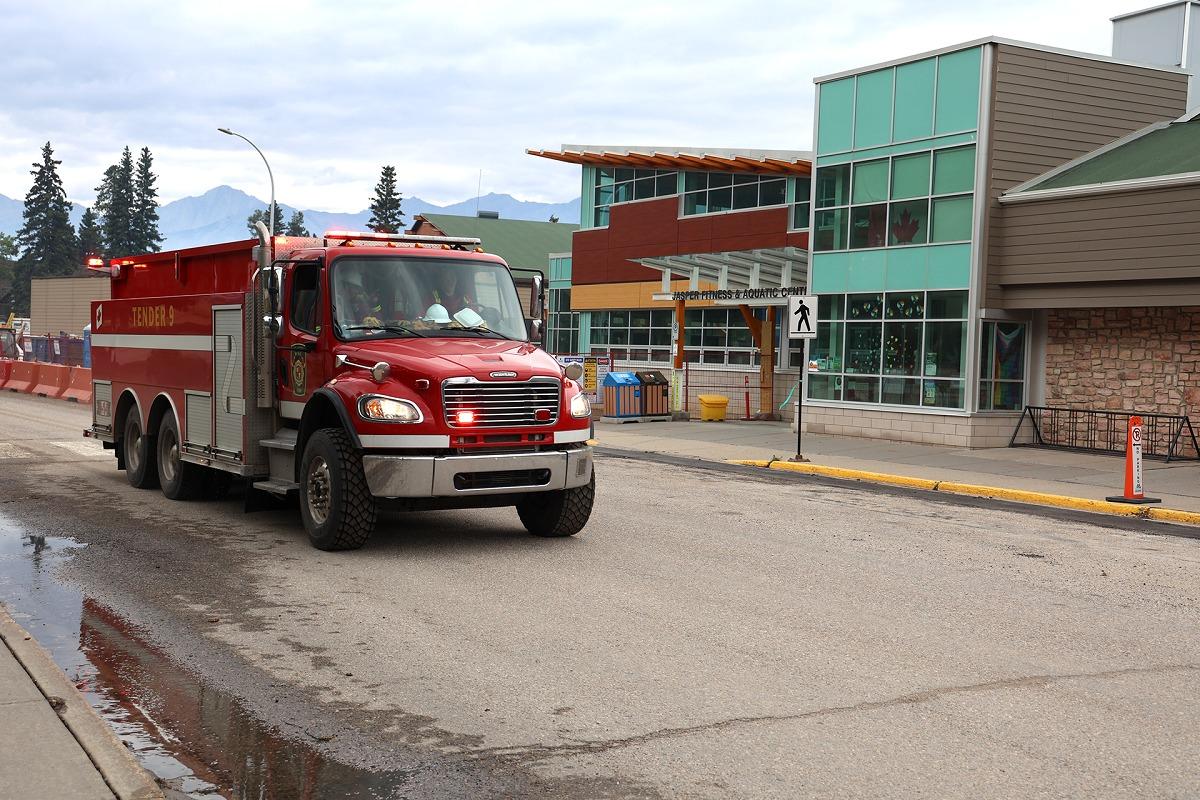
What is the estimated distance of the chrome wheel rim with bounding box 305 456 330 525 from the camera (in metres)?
9.98

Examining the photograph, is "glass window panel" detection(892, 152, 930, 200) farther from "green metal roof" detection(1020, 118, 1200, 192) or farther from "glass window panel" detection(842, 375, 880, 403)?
"glass window panel" detection(842, 375, 880, 403)

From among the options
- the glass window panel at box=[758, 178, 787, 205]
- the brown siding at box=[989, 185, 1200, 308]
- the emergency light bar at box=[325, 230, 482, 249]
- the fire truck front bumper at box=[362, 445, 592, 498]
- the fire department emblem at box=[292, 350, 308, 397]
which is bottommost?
the fire truck front bumper at box=[362, 445, 592, 498]

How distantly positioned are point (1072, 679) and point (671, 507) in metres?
7.17

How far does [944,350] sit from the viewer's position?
2286cm

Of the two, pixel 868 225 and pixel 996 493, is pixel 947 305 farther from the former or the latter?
pixel 996 493

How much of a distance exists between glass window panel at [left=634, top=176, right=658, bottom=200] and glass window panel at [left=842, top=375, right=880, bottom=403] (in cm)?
1494

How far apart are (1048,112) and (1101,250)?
3.52 meters

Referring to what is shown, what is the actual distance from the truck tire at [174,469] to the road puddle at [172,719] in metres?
4.35

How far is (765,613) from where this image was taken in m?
8.02

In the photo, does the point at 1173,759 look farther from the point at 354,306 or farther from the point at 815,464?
the point at 815,464

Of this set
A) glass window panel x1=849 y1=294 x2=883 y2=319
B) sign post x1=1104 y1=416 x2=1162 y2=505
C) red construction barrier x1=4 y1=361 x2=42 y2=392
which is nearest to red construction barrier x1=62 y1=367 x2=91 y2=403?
red construction barrier x1=4 y1=361 x2=42 y2=392

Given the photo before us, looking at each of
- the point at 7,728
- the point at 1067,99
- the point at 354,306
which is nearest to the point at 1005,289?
the point at 1067,99

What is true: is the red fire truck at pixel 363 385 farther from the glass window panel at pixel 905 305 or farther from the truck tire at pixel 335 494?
the glass window panel at pixel 905 305

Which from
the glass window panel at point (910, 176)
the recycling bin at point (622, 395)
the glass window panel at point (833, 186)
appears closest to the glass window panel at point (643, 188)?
the recycling bin at point (622, 395)
